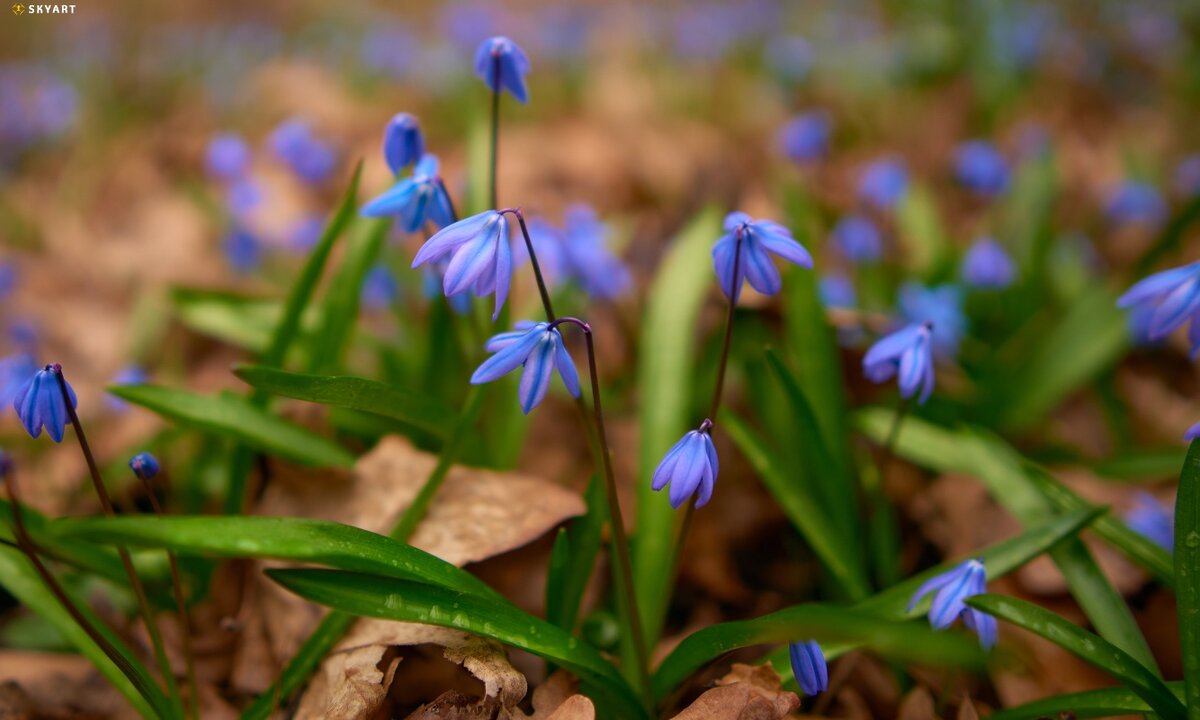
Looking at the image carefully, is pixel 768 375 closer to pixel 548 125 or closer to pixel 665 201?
pixel 665 201

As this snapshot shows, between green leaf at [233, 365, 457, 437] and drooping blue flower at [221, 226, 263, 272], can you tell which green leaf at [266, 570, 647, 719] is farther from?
drooping blue flower at [221, 226, 263, 272]

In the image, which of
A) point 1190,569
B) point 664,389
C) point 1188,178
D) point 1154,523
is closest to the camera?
point 1190,569

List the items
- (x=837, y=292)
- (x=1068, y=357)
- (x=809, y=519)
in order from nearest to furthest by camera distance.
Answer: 1. (x=809, y=519)
2. (x=1068, y=357)
3. (x=837, y=292)

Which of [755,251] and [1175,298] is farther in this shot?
[1175,298]

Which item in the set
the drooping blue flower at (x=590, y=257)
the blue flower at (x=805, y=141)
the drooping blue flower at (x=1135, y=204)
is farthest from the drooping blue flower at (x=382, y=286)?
the drooping blue flower at (x=1135, y=204)

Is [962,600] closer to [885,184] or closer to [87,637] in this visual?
[87,637]

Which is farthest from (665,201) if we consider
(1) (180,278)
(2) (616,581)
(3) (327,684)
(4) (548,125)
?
(3) (327,684)

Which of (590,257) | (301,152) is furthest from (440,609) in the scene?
(301,152)

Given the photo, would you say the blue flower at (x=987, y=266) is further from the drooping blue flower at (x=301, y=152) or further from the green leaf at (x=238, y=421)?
the drooping blue flower at (x=301, y=152)

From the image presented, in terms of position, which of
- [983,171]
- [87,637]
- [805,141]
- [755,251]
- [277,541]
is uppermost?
[805,141]
